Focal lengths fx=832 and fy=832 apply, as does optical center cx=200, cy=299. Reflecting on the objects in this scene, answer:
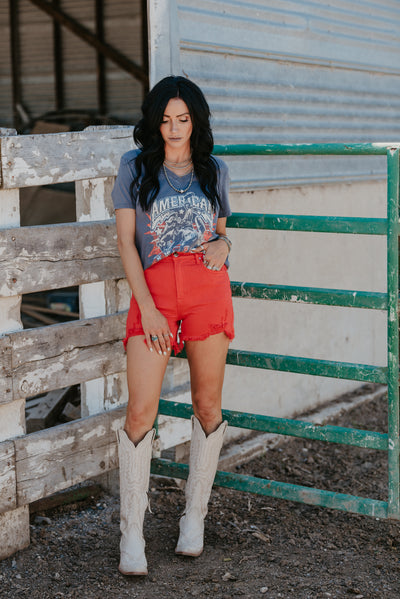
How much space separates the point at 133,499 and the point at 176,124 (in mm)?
1550

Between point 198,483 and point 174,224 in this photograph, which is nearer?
point 174,224

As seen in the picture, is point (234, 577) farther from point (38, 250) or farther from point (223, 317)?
point (38, 250)

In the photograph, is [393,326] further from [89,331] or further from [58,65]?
[58,65]

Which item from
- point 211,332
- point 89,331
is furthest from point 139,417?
point 89,331

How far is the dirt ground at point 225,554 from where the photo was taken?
342 cm

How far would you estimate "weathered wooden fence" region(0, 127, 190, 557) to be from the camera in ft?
11.3

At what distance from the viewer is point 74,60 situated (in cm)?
1318

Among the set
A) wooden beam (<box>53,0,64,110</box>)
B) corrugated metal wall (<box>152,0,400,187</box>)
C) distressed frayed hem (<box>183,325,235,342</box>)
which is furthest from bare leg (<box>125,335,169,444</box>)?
wooden beam (<box>53,0,64,110</box>)

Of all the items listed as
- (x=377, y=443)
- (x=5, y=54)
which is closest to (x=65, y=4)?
(x=5, y=54)

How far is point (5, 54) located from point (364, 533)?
37.9 feet

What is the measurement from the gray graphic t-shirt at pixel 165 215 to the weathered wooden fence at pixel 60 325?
1.24ft

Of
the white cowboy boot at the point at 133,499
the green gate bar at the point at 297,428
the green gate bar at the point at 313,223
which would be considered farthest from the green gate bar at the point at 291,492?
the green gate bar at the point at 313,223

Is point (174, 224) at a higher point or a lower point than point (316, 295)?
higher

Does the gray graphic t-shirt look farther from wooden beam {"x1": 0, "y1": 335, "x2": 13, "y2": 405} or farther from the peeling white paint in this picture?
the peeling white paint
